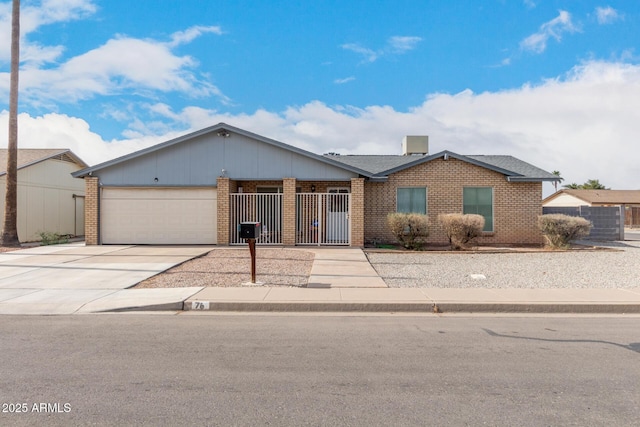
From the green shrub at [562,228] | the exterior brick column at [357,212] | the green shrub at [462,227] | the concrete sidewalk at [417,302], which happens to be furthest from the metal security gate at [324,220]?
the concrete sidewalk at [417,302]

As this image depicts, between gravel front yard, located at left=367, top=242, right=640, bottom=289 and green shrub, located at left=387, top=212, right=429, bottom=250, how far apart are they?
1112 mm

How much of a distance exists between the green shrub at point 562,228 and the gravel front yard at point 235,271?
8.86 meters

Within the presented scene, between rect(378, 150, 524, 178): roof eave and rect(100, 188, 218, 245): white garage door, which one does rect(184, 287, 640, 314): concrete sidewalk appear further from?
rect(378, 150, 524, 178): roof eave

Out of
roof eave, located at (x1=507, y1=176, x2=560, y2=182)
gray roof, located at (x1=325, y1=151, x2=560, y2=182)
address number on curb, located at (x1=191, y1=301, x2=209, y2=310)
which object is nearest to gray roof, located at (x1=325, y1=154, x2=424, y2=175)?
gray roof, located at (x1=325, y1=151, x2=560, y2=182)

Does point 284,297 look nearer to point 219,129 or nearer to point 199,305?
point 199,305

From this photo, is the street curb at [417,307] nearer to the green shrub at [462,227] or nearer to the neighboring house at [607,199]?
the green shrub at [462,227]

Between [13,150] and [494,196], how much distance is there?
19507mm

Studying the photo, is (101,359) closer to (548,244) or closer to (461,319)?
(461,319)

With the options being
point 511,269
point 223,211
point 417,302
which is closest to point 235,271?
point 417,302

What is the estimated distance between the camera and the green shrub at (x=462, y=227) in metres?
15.5

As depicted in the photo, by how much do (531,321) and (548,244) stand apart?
11.2 meters

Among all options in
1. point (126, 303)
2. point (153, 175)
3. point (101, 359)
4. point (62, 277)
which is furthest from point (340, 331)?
point (153, 175)

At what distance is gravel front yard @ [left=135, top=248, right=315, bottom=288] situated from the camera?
9.59m

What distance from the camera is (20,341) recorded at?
5.64 meters
